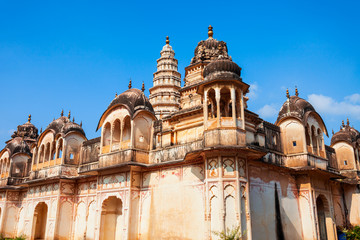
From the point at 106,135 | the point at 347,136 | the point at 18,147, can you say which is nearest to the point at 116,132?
the point at 106,135

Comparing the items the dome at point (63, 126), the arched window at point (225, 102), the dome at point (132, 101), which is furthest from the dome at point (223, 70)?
the dome at point (63, 126)

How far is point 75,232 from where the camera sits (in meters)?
20.4

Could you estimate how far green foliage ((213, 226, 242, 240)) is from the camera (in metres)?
11.9

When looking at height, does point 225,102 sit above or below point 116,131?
A: above

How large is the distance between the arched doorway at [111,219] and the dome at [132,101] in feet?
16.6

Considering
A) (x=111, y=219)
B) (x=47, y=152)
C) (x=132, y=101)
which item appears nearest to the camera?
(x=132, y=101)

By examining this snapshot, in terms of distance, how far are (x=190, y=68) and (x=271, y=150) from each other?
881cm

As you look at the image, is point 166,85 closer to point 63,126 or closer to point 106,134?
point 63,126

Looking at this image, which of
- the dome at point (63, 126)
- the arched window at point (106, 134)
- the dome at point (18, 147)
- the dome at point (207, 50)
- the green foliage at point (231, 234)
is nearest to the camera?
the green foliage at point (231, 234)

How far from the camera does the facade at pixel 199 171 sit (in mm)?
13391

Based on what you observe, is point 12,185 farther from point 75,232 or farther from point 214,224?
point 214,224

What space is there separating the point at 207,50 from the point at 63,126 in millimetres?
11541

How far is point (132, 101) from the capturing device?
17516 mm

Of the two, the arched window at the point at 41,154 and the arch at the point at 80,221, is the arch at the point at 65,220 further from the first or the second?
the arched window at the point at 41,154
